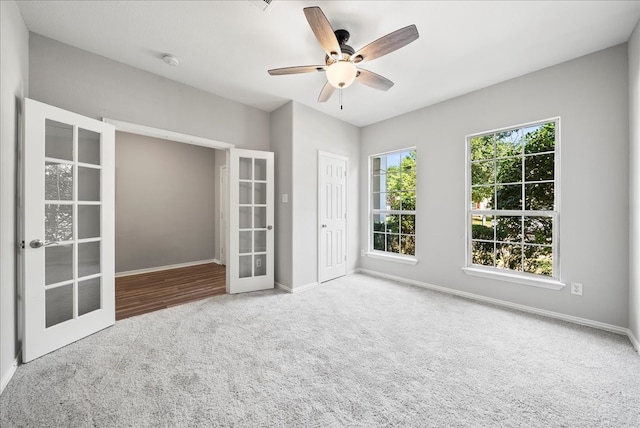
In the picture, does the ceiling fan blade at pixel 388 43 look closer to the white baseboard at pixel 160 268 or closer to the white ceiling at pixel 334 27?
the white ceiling at pixel 334 27

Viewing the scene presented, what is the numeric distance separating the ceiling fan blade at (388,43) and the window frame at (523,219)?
6.50 ft

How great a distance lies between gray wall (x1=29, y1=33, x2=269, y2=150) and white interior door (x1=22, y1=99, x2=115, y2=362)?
0.38m

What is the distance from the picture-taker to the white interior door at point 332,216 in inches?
154

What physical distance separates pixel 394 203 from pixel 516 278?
1938mm

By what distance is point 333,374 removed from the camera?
1771 millimetres

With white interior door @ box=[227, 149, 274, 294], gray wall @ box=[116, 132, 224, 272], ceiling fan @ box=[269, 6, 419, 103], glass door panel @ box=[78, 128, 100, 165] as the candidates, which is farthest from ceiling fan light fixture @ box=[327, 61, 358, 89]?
gray wall @ box=[116, 132, 224, 272]

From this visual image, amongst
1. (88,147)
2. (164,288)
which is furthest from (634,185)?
(164,288)

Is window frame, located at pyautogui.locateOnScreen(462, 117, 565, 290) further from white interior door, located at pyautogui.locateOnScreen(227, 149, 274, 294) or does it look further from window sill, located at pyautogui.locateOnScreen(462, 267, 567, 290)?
white interior door, located at pyautogui.locateOnScreen(227, 149, 274, 294)

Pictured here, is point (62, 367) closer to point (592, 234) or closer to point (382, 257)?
point (382, 257)

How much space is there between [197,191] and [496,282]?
5451mm

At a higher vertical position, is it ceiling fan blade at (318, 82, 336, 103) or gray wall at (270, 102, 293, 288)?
ceiling fan blade at (318, 82, 336, 103)

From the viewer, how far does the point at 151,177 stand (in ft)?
15.4

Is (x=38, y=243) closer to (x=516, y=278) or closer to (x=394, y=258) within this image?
(x=394, y=258)

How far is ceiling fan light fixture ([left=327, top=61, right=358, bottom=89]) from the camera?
210 centimetres
